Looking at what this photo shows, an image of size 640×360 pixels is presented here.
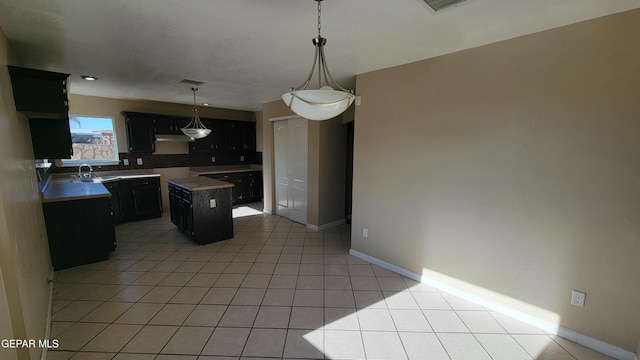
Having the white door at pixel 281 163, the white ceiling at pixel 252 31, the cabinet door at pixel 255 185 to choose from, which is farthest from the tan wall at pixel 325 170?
the cabinet door at pixel 255 185

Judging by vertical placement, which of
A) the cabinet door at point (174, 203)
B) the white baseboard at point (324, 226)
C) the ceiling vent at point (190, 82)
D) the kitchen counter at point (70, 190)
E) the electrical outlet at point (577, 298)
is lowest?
the white baseboard at point (324, 226)

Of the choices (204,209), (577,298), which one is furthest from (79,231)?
(577,298)

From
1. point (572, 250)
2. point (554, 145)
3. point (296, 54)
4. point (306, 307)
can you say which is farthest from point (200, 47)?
point (572, 250)

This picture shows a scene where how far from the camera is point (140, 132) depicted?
501 centimetres

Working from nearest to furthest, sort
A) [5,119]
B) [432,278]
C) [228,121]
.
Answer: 1. [5,119]
2. [432,278]
3. [228,121]

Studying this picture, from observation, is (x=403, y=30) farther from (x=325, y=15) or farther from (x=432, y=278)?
(x=432, y=278)

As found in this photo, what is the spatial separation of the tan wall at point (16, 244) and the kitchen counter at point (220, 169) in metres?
3.57

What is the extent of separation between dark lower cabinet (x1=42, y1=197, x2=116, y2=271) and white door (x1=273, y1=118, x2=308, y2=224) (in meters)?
2.78

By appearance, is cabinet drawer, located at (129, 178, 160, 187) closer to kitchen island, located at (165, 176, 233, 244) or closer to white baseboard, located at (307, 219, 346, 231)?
kitchen island, located at (165, 176, 233, 244)

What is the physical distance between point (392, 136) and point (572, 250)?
1.80 metres

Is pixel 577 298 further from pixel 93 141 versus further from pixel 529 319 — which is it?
pixel 93 141

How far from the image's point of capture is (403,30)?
1934 mm

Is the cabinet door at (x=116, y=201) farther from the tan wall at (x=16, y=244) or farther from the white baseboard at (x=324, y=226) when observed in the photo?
the white baseboard at (x=324, y=226)

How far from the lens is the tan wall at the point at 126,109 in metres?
4.59
